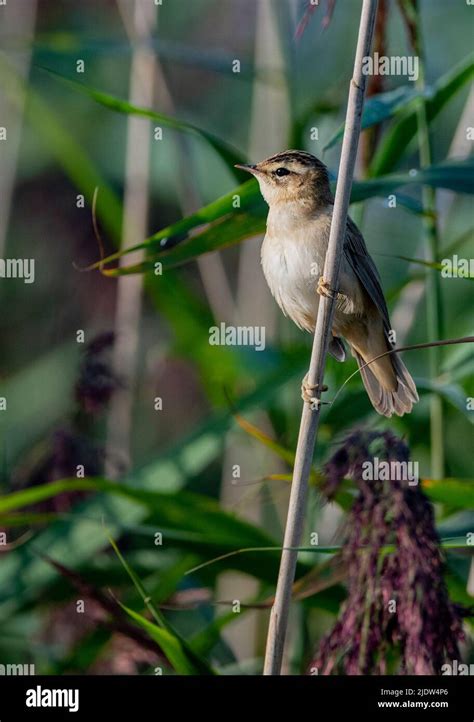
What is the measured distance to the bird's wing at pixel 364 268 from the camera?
2.86 meters

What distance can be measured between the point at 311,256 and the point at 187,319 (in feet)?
2.48

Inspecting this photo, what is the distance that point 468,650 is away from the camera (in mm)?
2914

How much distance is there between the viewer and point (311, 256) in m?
2.82

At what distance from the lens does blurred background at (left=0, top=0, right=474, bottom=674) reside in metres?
2.79

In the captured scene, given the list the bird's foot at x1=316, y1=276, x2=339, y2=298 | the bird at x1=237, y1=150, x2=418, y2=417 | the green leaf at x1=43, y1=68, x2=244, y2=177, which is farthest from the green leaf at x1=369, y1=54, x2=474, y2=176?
the bird's foot at x1=316, y1=276, x2=339, y2=298

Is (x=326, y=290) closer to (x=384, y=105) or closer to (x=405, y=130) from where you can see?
(x=384, y=105)

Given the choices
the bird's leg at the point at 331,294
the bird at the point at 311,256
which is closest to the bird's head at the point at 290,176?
the bird at the point at 311,256

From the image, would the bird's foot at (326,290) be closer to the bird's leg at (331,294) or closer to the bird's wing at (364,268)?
the bird's leg at (331,294)

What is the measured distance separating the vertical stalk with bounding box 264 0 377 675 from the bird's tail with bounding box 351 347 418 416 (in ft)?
2.42

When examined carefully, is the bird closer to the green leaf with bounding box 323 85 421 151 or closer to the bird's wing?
the bird's wing

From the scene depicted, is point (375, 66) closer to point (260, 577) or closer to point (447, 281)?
point (447, 281)

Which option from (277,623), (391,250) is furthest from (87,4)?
(277,623)

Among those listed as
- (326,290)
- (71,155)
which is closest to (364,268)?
(326,290)

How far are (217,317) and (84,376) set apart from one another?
0.62 meters
